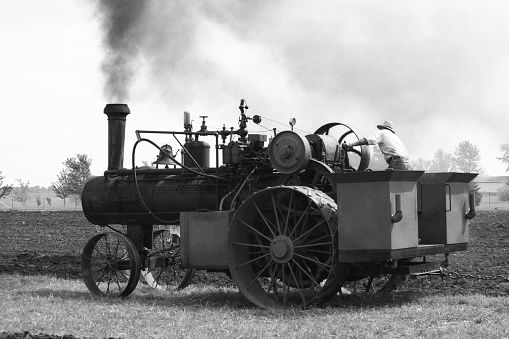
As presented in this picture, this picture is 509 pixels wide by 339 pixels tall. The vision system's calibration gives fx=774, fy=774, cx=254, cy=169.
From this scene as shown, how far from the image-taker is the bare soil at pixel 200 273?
1160 centimetres

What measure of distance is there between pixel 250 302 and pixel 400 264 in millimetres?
2004

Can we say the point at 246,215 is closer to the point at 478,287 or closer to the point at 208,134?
the point at 208,134

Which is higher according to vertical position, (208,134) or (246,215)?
(208,134)

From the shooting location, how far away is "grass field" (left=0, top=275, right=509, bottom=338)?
7.55 meters

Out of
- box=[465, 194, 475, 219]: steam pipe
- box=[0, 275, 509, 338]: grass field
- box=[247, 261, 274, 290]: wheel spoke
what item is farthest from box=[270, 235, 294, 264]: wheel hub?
box=[465, 194, 475, 219]: steam pipe

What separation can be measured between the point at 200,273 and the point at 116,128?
158 inches

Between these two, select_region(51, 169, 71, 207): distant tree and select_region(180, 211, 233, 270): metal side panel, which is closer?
select_region(180, 211, 233, 270): metal side panel

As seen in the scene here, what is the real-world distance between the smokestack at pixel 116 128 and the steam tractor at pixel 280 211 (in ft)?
0.05

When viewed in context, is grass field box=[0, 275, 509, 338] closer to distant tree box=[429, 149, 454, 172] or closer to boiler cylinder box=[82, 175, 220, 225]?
boiler cylinder box=[82, 175, 220, 225]

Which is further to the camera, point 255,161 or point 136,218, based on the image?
point 136,218

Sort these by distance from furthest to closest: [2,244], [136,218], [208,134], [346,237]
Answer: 1. [2,244]
2. [136,218]
3. [208,134]
4. [346,237]

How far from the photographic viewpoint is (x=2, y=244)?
21312 mm

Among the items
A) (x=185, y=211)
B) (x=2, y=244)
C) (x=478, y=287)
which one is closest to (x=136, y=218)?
(x=185, y=211)

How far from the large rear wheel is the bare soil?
90.5 inches
